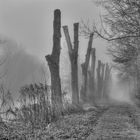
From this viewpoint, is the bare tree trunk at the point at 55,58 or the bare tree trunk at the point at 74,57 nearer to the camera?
the bare tree trunk at the point at 55,58

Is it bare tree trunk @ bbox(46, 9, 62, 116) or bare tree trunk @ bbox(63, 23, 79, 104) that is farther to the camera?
bare tree trunk @ bbox(63, 23, 79, 104)

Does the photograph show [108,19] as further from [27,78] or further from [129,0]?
[27,78]

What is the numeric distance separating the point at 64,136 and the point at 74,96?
56.6 ft

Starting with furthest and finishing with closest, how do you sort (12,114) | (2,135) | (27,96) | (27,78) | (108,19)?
1. (27,78)
2. (108,19)
3. (27,96)
4. (12,114)
5. (2,135)

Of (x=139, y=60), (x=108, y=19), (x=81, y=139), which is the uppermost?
(x=108, y=19)

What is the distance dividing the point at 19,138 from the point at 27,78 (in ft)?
173

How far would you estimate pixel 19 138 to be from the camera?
8.88m

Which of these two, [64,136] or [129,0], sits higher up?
[129,0]

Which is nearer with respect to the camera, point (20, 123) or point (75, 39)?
point (20, 123)

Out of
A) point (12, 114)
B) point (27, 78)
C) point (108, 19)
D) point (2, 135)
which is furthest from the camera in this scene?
point (27, 78)

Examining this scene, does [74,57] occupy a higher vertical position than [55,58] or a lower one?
higher

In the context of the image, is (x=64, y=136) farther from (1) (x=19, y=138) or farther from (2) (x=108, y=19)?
(2) (x=108, y=19)

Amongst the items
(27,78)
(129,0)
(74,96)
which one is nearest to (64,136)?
(129,0)

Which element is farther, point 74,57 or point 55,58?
point 74,57
